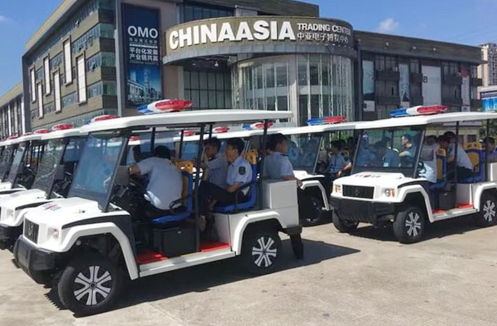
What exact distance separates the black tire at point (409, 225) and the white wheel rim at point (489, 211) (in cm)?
181

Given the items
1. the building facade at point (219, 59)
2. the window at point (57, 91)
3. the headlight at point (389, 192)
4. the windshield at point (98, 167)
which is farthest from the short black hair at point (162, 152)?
the window at point (57, 91)

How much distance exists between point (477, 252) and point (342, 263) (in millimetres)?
2098

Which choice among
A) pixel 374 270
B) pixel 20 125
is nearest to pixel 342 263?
pixel 374 270

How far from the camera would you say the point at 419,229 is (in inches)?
321

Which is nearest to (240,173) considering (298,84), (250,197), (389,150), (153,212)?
(250,197)

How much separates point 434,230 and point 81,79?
40.7 meters

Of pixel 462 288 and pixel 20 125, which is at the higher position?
pixel 20 125

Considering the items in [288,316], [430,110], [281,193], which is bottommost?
[288,316]

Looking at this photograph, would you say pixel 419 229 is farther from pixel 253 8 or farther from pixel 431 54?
pixel 431 54

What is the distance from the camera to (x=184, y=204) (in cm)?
620

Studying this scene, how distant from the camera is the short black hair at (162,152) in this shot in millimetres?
6375

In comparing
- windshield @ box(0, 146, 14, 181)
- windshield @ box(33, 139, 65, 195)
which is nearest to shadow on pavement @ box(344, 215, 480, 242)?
windshield @ box(33, 139, 65, 195)

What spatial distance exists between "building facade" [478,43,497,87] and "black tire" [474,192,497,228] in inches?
3529

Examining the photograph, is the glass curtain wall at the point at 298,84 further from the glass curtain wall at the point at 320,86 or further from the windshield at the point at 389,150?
the windshield at the point at 389,150
